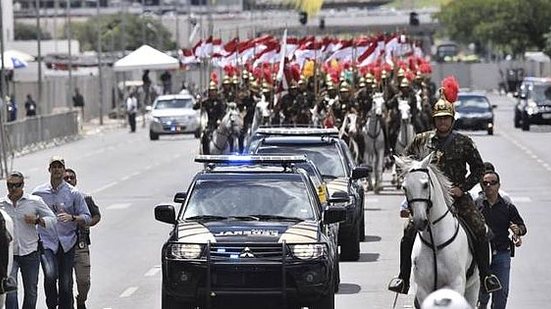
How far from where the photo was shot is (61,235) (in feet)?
54.6

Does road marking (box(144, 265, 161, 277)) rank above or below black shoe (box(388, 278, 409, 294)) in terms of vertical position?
below

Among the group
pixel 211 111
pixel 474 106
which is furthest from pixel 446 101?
pixel 474 106

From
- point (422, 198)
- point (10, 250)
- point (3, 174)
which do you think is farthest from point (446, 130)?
point (3, 174)

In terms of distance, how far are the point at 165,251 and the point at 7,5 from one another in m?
99.7

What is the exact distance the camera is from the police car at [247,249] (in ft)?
52.1

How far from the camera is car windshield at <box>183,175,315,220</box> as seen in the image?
1686 cm

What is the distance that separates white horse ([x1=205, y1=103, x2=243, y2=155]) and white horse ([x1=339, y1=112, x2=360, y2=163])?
7.68 ft

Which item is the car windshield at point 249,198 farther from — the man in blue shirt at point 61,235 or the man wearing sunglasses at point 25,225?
the man wearing sunglasses at point 25,225

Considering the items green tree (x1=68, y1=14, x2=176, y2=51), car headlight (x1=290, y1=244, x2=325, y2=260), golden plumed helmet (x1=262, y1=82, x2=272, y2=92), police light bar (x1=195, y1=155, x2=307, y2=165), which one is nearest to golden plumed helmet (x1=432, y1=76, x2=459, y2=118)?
car headlight (x1=290, y1=244, x2=325, y2=260)

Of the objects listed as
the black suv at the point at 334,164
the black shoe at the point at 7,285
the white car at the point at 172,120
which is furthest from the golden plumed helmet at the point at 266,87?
the black shoe at the point at 7,285

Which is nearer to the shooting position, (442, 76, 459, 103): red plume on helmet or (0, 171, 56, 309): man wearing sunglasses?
(0, 171, 56, 309): man wearing sunglasses

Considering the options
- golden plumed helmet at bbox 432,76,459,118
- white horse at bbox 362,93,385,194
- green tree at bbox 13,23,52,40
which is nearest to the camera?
golden plumed helmet at bbox 432,76,459,118

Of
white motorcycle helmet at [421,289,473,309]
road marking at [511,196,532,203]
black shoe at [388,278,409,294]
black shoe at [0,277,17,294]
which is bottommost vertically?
road marking at [511,196,532,203]

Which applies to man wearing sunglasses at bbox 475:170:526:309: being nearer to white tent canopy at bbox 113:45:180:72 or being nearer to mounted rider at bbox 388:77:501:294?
mounted rider at bbox 388:77:501:294
